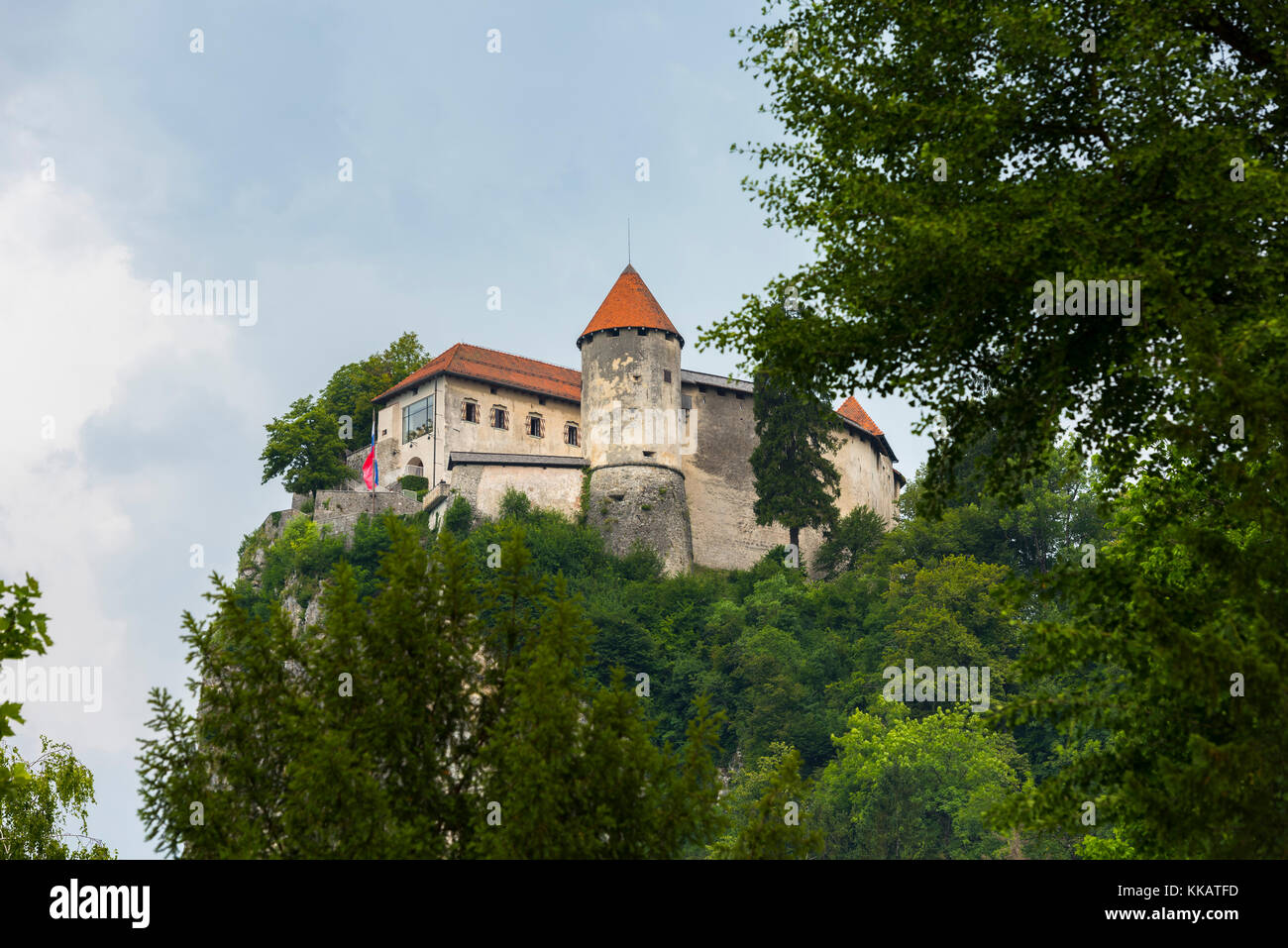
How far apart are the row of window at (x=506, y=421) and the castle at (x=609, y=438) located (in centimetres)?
4

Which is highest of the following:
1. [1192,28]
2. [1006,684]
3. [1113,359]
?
[1192,28]

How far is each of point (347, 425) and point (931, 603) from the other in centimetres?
2772

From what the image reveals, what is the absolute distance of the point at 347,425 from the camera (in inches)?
2665

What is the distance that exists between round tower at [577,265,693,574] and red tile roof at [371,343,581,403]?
2389 mm

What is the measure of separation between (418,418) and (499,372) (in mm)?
4320

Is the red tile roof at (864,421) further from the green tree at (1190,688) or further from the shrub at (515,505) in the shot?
the green tree at (1190,688)

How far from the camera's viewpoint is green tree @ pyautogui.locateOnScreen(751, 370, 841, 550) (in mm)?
61156

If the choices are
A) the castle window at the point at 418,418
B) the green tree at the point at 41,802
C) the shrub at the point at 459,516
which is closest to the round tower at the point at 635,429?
the shrub at the point at 459,516

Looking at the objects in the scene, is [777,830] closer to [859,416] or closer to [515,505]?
[515,505]

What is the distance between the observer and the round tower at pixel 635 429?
61.4 meters

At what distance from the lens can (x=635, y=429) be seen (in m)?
62.4
